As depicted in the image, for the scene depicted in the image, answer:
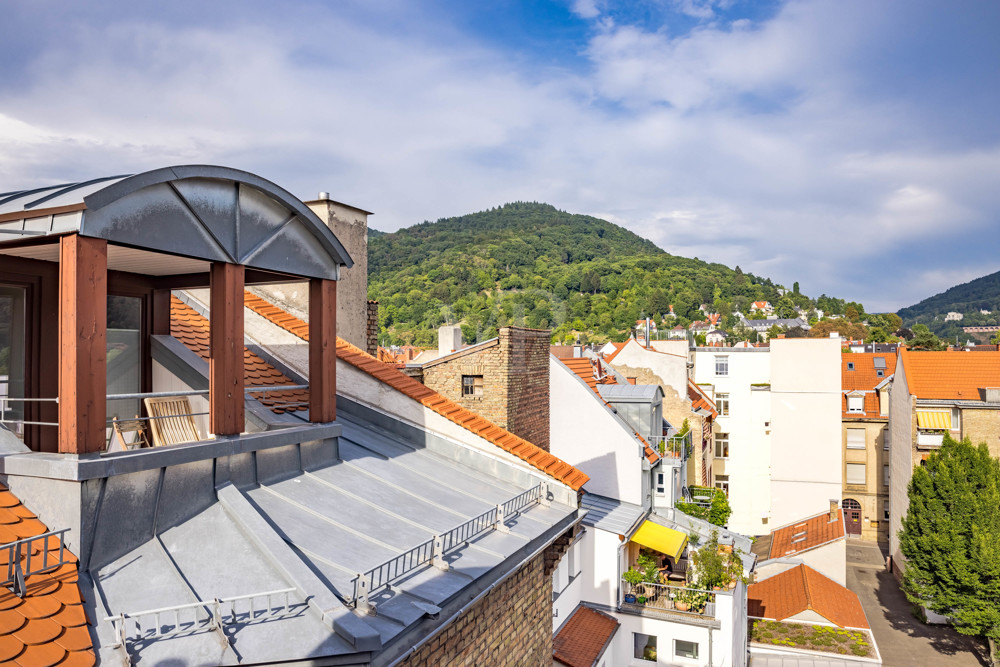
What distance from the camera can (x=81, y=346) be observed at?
14.5ft

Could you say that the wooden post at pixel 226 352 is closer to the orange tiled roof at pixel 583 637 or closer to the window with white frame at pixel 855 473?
the orange tiled roof at pixel 583 637

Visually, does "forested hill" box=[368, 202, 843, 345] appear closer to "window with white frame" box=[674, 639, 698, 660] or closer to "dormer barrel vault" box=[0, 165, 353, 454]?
"window with white frame" box=[674, 639, 698, 660]

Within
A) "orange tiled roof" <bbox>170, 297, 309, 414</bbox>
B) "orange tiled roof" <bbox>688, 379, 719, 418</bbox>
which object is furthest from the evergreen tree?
"orange tiled roof" <bbox>170, 297, 309, 414</bbox>

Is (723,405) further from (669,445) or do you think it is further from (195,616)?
(195,616)

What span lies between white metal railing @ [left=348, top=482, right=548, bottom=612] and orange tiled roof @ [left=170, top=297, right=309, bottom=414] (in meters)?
2.55

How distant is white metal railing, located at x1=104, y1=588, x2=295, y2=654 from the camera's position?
12.8 feet

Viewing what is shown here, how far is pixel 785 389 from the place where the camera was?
39125mm

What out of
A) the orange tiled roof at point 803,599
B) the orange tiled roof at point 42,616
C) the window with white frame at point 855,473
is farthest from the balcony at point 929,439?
the orange tiled roof at point 42,616

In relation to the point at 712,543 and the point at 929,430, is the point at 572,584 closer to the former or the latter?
the point at 712,543

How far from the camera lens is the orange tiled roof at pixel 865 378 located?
42.9 m

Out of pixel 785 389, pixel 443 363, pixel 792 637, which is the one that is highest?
pixel 443 363

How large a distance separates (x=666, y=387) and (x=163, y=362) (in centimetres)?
2838

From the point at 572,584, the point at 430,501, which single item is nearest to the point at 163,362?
the point at 430,501

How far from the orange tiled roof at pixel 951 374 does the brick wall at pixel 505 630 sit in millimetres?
33231
